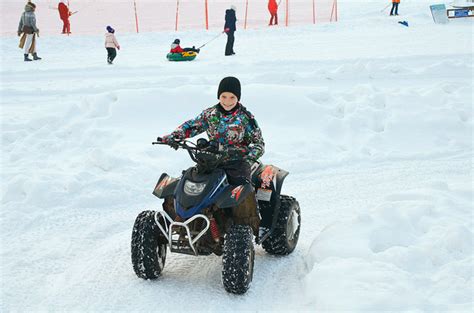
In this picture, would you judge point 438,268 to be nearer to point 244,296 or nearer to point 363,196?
point 244,296

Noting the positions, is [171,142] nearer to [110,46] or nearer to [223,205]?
[223,205]

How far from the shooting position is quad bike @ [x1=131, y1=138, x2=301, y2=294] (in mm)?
4645

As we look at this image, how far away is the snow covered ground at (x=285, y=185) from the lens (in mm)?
4664

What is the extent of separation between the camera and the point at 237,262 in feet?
15.1

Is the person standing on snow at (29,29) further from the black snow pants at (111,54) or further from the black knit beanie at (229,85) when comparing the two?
the black knit beanie at (229,85)

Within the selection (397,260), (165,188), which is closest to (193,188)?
(165,188)

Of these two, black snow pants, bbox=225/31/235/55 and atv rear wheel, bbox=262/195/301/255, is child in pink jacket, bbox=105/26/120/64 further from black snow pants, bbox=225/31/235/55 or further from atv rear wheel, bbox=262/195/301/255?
atv rear wheel, bbox=262/195/301/255

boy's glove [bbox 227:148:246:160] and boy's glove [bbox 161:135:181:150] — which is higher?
boy's glove [bbox 161:135:181:150]

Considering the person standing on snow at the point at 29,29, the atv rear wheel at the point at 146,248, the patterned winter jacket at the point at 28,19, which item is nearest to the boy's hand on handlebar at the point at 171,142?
the atv rear wheel at the point at 146,248

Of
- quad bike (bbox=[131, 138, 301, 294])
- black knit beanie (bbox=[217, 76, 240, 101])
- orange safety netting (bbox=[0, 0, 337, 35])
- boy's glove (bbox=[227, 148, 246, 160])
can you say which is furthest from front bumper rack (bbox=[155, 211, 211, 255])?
orange safety netting (bbox=[0, 0, 337, 35])

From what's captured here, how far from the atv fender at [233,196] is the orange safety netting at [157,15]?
2138cm

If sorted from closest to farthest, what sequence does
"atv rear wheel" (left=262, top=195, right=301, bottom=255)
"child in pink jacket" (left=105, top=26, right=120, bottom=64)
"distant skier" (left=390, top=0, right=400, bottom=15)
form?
"atv rear wheel" (left=262, top=195, right=301, bottom=255)
"child in pink jacket" (left=105, top=26, right=120, bottom=64)
"distant skier" (left=390, top=0, right=400, bottom=15)

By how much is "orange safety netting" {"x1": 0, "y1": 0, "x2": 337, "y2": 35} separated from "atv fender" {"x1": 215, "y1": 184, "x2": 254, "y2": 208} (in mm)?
21383

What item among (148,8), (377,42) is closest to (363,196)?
(377,42)
